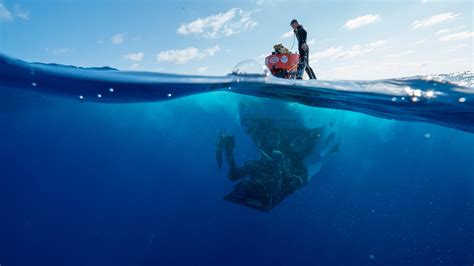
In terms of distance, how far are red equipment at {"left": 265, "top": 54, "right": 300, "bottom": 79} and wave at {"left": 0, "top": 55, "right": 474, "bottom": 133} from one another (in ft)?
1.94

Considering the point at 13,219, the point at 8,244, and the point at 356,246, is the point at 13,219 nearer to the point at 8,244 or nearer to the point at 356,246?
the point at 8,244

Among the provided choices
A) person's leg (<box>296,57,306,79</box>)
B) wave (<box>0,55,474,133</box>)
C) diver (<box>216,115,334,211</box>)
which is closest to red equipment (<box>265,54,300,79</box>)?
person's leg (<box>296,57,306,79</box>)

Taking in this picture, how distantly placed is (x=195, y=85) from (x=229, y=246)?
1258cm

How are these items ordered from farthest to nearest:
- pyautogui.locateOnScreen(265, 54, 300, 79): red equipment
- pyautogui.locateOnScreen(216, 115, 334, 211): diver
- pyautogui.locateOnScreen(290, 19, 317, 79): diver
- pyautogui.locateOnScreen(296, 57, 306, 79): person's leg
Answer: pyautogui.locateOnScreen(216, 115, 334, 211): diver → pyautogui.locateOnScreen(290, 19, 317, 79): diver → pyautogui.locateOnScreen(296, 57, 306, 79): person's leg → pyautogui.locateOnScreen(265, 54, 300, 79): red equipment

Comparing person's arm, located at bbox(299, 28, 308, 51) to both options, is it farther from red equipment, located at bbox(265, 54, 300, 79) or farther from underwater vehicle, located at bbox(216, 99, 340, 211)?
underwater vehicle, located at bbox(216, 99, 340, 211)

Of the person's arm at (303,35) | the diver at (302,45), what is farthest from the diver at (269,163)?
the person's arm at (303,35)

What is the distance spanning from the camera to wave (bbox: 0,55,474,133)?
24.8 feet

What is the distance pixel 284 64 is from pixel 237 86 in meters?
A: 1.90

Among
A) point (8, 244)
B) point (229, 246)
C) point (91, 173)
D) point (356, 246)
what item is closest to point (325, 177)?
point (356, 246)

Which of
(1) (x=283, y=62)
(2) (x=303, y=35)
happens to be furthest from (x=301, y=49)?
(1) (x=283, y=62)

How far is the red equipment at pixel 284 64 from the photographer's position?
8758 mm

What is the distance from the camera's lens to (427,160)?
160 feet

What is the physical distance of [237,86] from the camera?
9.19 m

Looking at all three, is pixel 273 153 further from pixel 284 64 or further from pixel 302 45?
pixel 302 45
